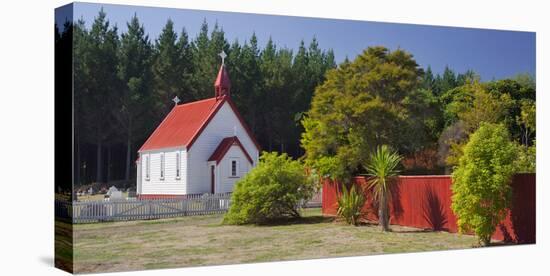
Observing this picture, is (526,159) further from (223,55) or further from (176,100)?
(176,100)

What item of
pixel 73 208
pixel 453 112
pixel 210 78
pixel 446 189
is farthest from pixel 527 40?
pixel 73 208

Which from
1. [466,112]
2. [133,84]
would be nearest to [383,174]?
[466,112]

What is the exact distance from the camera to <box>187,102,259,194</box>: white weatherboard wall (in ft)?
63.3

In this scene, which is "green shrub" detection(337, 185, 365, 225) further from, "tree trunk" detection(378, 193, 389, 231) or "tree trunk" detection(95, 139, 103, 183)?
"tree trunk" detection(95, 139, 103, 183)

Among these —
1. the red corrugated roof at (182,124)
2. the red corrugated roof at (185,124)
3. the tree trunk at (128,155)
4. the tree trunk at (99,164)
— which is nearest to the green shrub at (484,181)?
the red corrugated roof at (185,124)

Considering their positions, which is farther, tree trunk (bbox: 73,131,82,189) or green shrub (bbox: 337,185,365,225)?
green shrub (bbox: 337,185,365,225)

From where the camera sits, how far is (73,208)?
16641mm

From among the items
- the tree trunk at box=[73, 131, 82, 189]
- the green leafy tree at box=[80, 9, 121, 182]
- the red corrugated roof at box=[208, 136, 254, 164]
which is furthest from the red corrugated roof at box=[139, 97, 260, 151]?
the tree trunk at box=[73, 131, 82, 189]

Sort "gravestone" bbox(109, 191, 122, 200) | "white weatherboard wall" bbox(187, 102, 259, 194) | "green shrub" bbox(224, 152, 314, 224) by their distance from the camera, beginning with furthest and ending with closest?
"green shrub" bbox(224, 152, 314, 224) → "white weatherboard wall" bbox(187, 102, 259, 194) → "gravestone" bbox(109, 191, 122, 200)

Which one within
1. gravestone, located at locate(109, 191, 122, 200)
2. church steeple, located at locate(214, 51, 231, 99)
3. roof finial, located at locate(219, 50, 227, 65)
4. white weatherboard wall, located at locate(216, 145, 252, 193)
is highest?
roof finial, located at locate(219, 50, 227, 65)

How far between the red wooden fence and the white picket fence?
406 centimetres

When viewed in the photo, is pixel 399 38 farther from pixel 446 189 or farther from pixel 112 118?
pixel 112 118

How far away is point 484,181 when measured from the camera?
782 inches

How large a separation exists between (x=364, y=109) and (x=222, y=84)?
167 inches
